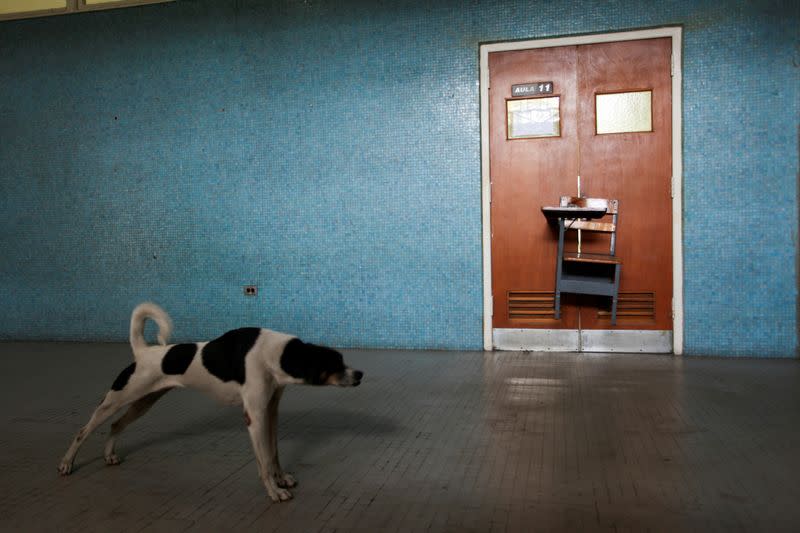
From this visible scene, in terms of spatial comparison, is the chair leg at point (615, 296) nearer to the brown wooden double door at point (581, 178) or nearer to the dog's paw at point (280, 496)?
the brown wooden double door at point (581, 178)

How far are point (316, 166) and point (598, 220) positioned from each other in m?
2.46

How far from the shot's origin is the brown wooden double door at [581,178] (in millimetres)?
4820

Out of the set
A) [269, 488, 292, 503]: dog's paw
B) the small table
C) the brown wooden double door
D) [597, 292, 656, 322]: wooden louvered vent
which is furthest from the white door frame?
[269, 488, 292, 503]: dog's paw

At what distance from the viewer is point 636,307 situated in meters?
4.90

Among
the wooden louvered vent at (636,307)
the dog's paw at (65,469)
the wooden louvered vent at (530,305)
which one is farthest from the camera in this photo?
the wooden louvered vent at (530,305)

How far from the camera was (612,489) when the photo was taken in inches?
89.2

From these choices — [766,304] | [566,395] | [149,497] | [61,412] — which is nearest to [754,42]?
[766,304]

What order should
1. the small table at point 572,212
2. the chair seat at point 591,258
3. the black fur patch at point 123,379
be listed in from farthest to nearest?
the chair seat at point 591,258, the small table at point 572,212, the black fur patch at point 123,379

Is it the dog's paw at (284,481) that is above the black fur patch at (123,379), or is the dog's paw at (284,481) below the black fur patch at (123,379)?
below

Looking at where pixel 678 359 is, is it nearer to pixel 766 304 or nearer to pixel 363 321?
pixel 766 304

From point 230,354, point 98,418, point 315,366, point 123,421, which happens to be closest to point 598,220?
point 315,366

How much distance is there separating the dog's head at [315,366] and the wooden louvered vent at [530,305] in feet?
10.4

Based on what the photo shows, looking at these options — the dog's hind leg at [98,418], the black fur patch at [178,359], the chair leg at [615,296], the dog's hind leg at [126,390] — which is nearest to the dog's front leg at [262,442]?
the black fur patch at [178,359]

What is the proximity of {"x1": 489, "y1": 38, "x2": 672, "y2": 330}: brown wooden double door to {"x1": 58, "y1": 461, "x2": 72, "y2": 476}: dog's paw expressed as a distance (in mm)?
3441
